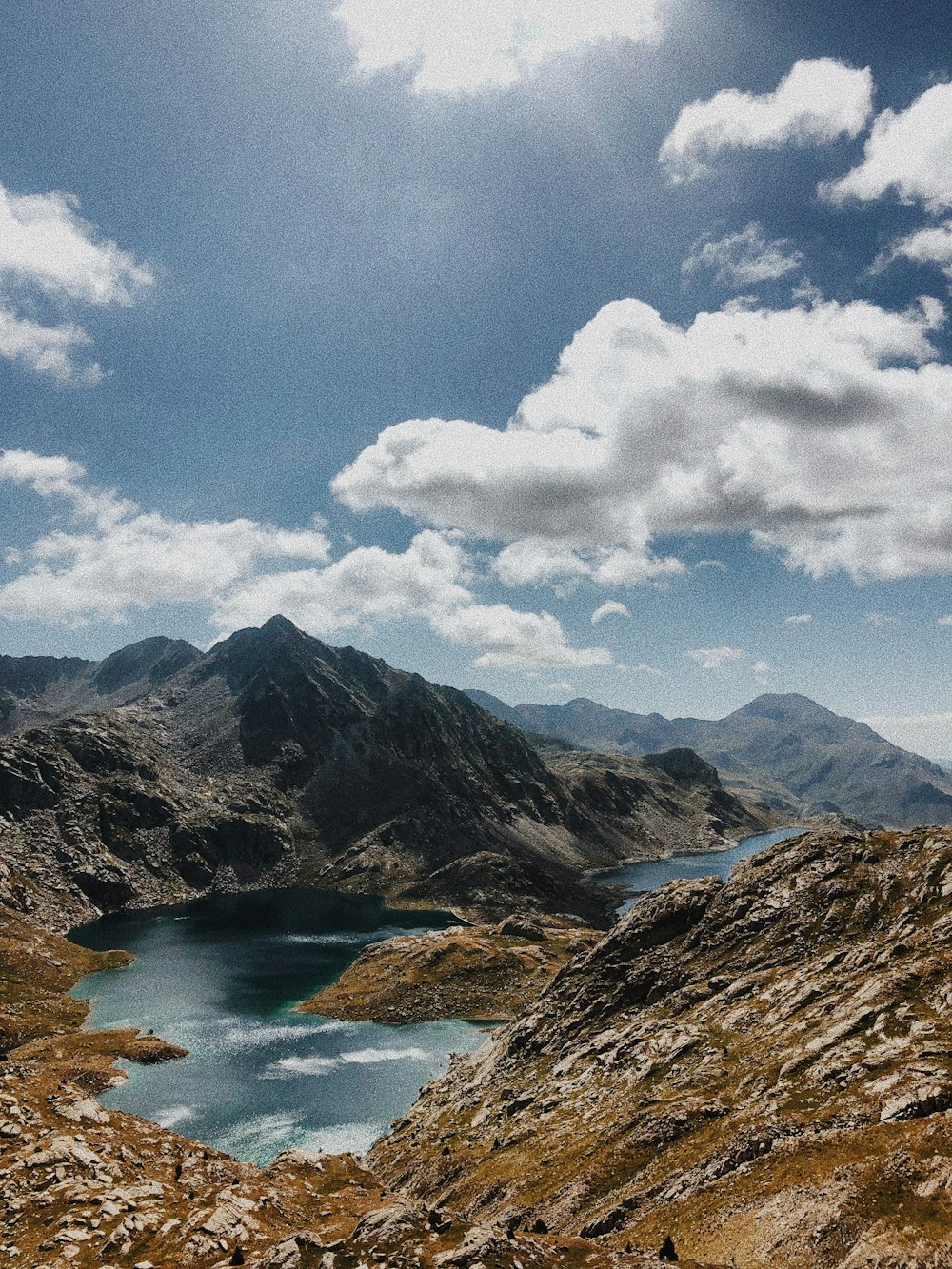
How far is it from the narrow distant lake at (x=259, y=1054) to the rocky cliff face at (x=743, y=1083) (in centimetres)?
1882

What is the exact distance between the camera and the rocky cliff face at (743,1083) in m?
35.1

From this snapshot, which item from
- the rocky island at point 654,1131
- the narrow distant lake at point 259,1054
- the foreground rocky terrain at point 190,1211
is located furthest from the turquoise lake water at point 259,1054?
the foreground rocky terrain at point 190,1211

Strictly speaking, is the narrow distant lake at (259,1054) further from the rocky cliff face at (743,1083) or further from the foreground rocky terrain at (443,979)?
the rocky cliff face at (743,1083)

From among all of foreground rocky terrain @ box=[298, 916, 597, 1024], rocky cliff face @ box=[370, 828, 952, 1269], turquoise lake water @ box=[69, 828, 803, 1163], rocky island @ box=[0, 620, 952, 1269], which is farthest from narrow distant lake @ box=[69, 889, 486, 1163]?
rocky cliff face @ box=[370, 828, 952, 1269]

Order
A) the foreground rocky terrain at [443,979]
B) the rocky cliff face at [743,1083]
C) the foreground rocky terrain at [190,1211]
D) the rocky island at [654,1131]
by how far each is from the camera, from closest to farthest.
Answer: the rocky cliff face at [743,1083], the rocky island at [654,1131], the foreground rocky terrain at [190,1211], the foreground rocky terrain at [443,979]

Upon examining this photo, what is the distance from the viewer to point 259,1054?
118 metres

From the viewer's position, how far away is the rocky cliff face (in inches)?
1383

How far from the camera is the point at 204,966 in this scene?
563 feet

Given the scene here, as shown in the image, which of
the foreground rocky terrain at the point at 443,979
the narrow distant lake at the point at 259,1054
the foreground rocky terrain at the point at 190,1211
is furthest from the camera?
the foreground rocky terrain at the point at 443,979

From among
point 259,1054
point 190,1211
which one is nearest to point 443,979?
point 259,1054

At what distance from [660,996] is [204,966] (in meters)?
136

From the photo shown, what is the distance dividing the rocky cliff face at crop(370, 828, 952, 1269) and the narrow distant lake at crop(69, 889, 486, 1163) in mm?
18821

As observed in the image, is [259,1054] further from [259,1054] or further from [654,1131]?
[654,1131]

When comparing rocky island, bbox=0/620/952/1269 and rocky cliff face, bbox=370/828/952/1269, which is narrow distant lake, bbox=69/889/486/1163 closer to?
rocky island, bbox=0/620/952/1269
